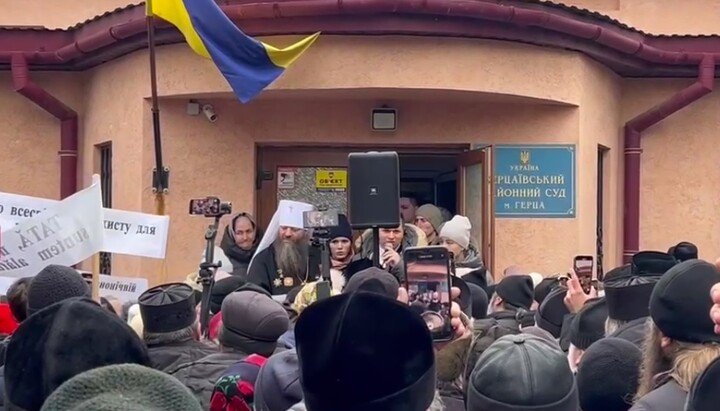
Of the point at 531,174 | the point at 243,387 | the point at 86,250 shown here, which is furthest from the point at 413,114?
the point at 243,387

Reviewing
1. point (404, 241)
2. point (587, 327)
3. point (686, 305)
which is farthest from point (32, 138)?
point (686, 305)

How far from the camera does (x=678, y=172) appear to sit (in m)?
12.0

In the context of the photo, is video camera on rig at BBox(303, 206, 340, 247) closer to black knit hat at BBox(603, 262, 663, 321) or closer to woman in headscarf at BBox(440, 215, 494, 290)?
black knit hat at BBox(603, 262, 663, 321)

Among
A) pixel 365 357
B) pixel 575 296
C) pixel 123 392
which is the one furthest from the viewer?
pixel 575 296

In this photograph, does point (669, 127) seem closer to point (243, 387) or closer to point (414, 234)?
point (414, 234)

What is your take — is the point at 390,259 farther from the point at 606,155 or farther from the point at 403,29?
the point at 606,155

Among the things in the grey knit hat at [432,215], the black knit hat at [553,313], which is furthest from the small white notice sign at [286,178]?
the black knit hat at [553,313]

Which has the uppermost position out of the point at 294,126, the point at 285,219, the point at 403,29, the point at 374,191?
the point at 403,29

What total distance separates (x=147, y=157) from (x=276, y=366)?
7.04 meters

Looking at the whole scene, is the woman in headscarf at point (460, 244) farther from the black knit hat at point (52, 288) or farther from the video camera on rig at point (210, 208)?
the black knit hat at point (52, 288)

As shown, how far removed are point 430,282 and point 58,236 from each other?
2959 mm

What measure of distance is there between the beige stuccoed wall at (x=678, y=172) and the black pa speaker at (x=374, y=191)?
6.71 metres

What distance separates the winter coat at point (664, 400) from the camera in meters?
3.15

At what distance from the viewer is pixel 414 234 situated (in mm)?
8641
